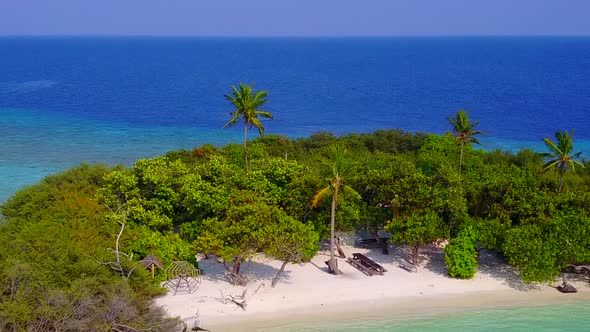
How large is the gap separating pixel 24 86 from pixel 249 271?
117 meters

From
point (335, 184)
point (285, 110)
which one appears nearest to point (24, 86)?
point (285, 110)

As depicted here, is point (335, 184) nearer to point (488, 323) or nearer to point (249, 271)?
point (249, 271)

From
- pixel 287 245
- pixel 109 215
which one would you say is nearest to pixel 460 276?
pixel 287 245

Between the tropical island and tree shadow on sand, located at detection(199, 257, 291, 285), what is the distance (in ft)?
0.34

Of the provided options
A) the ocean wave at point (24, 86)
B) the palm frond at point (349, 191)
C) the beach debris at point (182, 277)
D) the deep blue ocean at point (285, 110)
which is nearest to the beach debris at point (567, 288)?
the deep blue ocean at point (285, 110)

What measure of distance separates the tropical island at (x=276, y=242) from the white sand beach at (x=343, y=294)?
0.10 metres

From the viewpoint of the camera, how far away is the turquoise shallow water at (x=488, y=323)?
24062 millimetres

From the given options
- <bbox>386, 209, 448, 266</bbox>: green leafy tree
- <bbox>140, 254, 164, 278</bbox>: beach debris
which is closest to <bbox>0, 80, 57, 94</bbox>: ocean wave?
<bbox>140, 254, 164, 278</bbox>: beach debris

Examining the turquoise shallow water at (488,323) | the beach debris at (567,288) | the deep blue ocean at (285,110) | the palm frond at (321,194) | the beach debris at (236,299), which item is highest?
the deep blue ocean at (285,110)

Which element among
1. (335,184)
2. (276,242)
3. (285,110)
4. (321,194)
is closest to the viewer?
(276,242)

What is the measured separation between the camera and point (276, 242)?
2588 cm

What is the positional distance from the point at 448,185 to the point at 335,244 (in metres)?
7.21

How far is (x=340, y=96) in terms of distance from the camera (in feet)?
390

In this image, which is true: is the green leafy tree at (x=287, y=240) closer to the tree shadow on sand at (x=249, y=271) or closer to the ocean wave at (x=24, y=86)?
the tree shadow on sand at (x=249, y=271)
